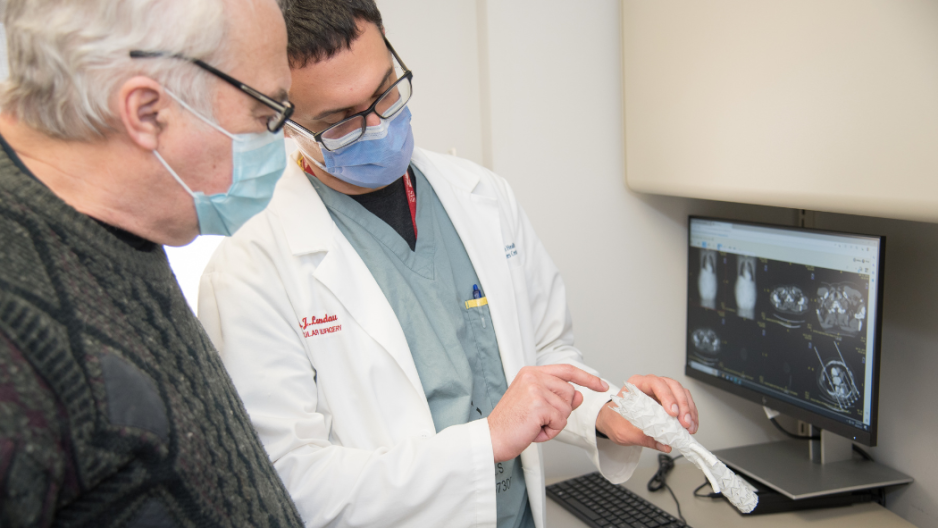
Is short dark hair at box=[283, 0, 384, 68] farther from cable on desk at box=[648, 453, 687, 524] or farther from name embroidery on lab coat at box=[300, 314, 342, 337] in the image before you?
cable on desk at box=[648, 453, 687, 524]

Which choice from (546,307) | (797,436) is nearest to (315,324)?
(546,307)

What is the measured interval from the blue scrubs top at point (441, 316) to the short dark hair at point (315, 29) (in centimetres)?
26

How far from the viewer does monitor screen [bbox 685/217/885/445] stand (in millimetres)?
1332

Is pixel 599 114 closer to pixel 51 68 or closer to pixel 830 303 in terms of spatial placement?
pixel 830 303

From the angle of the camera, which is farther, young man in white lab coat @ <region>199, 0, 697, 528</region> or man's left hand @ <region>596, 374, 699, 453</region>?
man's left hand @ <region>596, 374, 699, 453</region>

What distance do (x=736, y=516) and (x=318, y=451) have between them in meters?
0.96

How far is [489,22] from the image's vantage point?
1.65 metres

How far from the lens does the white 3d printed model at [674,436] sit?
107 centimetres

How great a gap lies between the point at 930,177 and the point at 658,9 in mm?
775

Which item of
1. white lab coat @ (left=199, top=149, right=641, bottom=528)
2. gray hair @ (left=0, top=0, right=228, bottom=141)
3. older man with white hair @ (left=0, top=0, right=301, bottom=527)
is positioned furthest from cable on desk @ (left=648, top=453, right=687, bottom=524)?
gray hair @ (left=0, top=0, right=228, bottom=141)

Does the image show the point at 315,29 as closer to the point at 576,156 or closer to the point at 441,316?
the point at 441,316

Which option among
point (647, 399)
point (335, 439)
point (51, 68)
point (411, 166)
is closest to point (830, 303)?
point (647, 399)

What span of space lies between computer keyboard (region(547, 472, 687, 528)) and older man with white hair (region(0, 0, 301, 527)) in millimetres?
915

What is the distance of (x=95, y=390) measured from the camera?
0.54m
